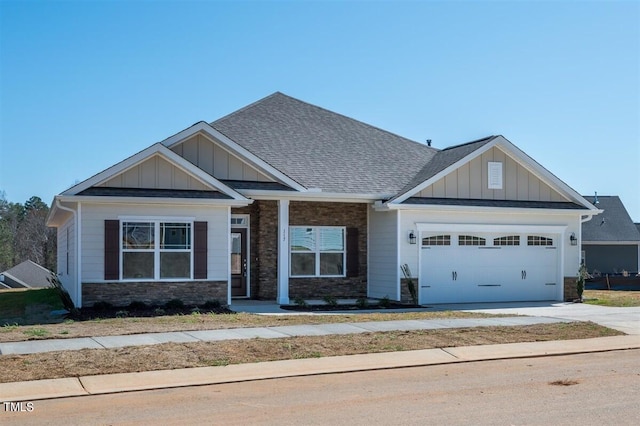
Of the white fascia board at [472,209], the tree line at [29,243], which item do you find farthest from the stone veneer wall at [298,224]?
the tree line at [29,243]

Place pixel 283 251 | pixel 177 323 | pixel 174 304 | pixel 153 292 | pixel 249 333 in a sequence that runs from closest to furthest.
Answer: pixel 249 333 → pixel 177 323 → pixel 174 304 → pixel 153 292 → pixel 283 251

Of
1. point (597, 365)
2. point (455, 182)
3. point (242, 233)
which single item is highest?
point (455, 182)

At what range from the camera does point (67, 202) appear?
1884 centimetres

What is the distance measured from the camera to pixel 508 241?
75.4 feet

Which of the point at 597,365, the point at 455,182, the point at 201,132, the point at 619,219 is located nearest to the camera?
the point at 597,365

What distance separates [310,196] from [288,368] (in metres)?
10.2

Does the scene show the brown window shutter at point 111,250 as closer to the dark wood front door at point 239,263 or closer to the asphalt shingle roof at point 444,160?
the dark wood front door at point 239,263

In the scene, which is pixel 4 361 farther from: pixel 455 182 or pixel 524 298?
pixel 524 298

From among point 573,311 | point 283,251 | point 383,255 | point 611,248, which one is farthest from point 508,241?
point 611,248

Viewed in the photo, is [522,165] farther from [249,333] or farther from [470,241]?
[249,333]

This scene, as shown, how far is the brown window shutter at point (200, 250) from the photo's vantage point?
19297 mm

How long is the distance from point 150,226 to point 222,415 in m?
11.2

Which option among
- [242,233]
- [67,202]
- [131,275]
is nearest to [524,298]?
[242,233]

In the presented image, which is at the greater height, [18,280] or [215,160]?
[215,160]
